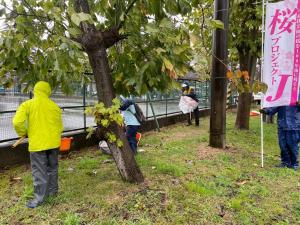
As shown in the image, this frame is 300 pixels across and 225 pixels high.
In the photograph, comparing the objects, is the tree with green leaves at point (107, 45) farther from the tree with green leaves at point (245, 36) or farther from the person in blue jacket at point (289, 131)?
the tree with green leaves at point (245, 36)

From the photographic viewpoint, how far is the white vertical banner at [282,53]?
19.4ft

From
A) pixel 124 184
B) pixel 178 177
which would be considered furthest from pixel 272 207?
pixel 124 184

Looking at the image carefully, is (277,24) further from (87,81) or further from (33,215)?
(33,215)

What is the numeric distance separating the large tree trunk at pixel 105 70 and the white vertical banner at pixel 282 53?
293cm

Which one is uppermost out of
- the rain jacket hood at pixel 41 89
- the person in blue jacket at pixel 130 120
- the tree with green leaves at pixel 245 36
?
the tree with green leaves at pixel 245 36

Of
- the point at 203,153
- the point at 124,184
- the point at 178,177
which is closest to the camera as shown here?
the point at 124,184

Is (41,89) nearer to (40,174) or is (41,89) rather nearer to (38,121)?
(38,121)

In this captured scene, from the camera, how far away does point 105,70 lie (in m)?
4.58

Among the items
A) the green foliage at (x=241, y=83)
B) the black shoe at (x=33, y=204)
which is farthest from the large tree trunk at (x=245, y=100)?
the black shoe at (x=33, y=204)

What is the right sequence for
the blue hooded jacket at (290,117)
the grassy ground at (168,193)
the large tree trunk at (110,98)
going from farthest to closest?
the blue hooded jacket at (290,117) < the large tree trunk at (110,98) < the grassy ground at (168,193)

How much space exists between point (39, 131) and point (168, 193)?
1910mm

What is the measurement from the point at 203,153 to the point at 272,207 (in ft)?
8.97

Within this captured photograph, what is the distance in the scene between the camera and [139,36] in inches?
168

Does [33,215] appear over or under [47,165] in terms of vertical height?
under
